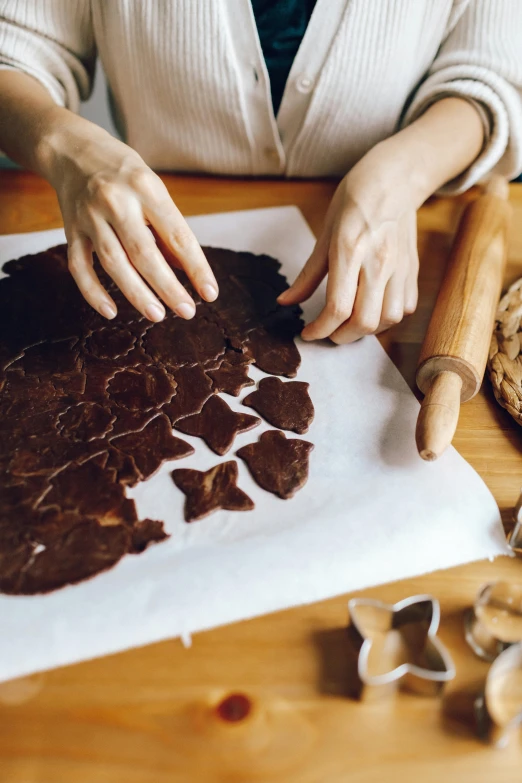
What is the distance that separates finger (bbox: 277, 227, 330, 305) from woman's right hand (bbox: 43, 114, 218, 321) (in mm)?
143

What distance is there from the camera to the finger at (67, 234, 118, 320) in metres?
0.69

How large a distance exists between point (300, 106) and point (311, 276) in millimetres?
359

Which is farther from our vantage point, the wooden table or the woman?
the woman

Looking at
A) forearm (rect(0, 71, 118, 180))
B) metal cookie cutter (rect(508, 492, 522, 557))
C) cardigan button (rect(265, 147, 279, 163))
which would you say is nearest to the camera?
metal cookie cutter (rect(508, 492, 522, 557))

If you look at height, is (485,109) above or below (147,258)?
above

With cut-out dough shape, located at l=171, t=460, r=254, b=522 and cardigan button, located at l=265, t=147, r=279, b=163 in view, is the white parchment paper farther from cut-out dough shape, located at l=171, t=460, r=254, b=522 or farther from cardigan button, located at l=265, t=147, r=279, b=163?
cardigan button, located at l=265, t=147, r=279, b=163

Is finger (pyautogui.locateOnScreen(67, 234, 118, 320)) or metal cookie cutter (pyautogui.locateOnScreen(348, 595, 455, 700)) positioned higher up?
finger (pyautogui.locateOnScreen(67, 234, 118, 320))

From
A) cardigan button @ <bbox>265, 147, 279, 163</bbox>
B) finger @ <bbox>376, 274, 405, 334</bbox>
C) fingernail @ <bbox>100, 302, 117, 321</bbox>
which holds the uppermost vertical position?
cardigan button @ <bbox>265, 147, 279, 163</bbox>

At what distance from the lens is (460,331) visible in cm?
68

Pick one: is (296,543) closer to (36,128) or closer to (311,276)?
(311,276)

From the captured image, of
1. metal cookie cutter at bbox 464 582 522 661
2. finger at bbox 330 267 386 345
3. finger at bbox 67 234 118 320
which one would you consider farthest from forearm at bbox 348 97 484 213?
metal cookie cutter at bbox 464 582 522 661

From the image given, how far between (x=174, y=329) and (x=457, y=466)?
0.38 meters

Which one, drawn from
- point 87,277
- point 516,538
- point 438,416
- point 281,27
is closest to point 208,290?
point 87,277

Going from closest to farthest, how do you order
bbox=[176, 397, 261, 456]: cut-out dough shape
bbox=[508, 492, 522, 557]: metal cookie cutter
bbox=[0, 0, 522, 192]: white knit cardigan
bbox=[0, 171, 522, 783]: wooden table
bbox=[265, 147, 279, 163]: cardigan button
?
bbox=[0, 171, 522, 783]: wooden table
bbox=[508, 492, 522, 557]: metal cookie cutter
bbox=[176, 397, 261, 456]: cut-out dough shape
bbox=[0, 0, 522, 192]: white knit cardigan
bbox=[265, 147, 279, 163]: cardigan button
